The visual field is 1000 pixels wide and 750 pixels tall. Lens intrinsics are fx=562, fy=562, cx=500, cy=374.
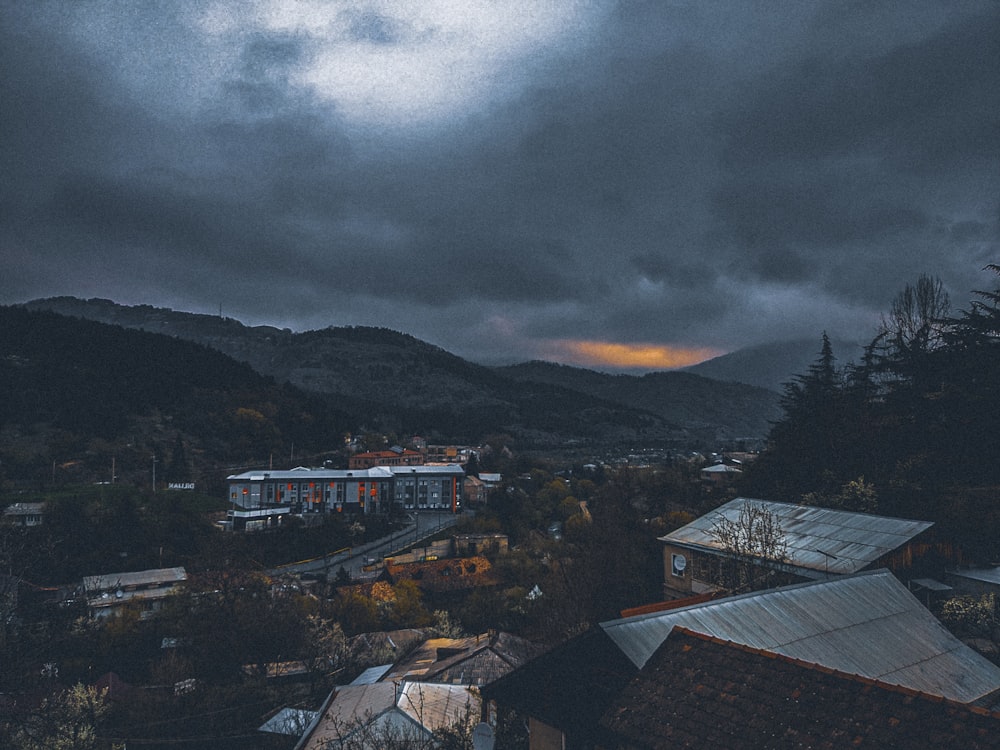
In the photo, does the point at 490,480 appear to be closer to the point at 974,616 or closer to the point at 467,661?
the point at 467,661


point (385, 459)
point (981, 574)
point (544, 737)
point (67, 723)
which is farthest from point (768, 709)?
point (385, 459)

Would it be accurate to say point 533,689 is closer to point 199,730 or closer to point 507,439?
point 199,730

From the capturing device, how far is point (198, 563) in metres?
42.7

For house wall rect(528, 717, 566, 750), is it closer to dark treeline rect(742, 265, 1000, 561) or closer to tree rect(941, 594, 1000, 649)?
tree rect(941, 594, 1000, 649)

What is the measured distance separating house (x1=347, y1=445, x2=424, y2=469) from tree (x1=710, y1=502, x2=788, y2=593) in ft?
213

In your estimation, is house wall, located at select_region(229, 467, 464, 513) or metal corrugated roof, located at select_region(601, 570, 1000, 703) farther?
house wall, located at select_region(229, 467, 464, 513)

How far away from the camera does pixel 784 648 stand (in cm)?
945

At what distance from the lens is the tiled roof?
5.84 metres

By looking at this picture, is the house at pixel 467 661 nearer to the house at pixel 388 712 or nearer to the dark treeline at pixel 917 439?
the house at pixel 388 712

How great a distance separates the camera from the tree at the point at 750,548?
18.9m

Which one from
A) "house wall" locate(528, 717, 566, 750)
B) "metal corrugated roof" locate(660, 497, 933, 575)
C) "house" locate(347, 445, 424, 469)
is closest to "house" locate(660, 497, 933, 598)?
"metal corrugated roof" locate(660, 497, 933, 575)

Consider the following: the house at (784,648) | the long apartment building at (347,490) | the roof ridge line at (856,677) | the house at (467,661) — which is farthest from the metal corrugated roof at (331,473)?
the roof ridge line at (856,677)

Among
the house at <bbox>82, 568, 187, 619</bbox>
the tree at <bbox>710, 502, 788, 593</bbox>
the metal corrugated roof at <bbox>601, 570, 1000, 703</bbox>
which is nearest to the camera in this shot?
the metal corrugated roof at <bbox>601, 570, 1000, 703</bbox>

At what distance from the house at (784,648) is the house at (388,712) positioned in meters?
6.12
